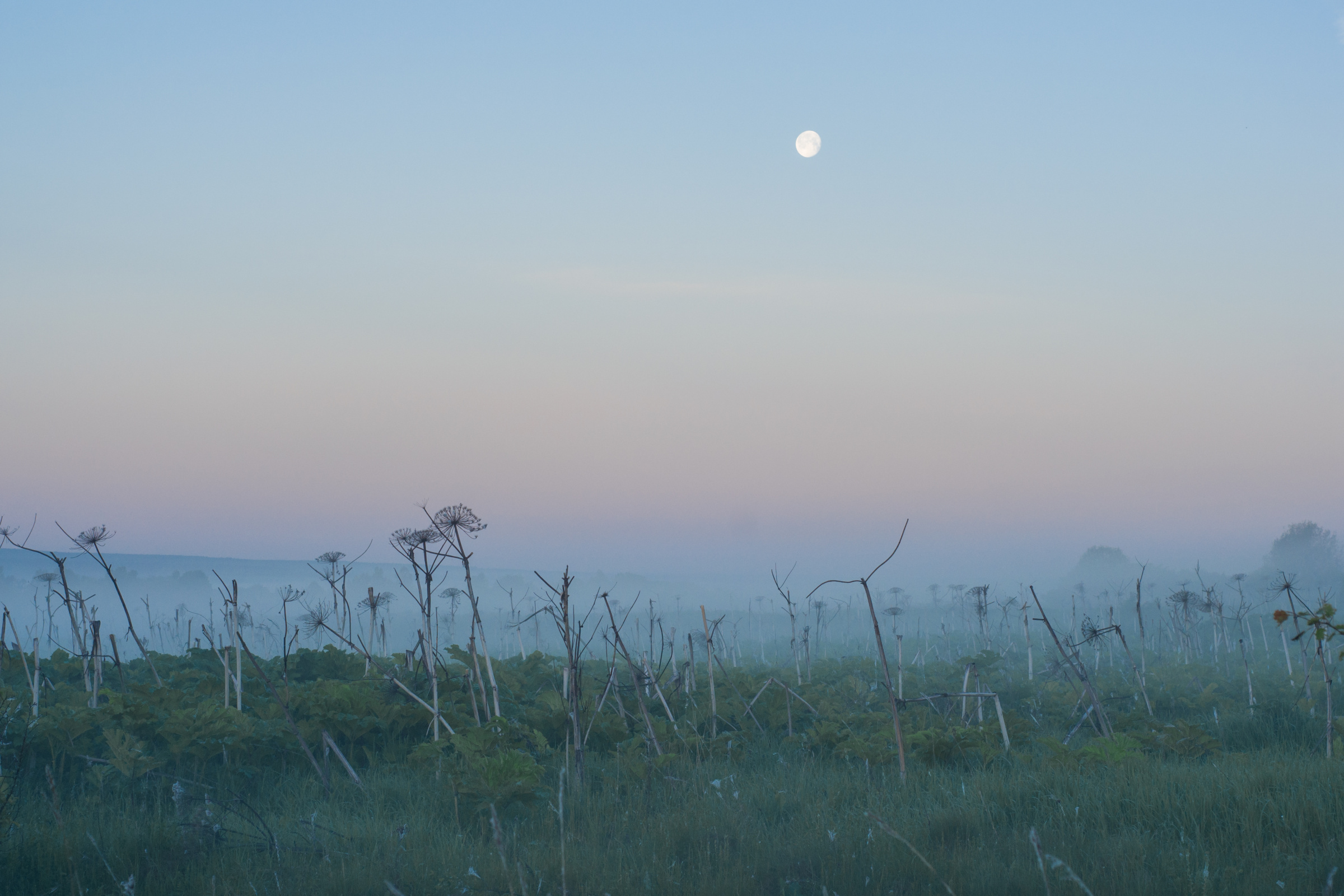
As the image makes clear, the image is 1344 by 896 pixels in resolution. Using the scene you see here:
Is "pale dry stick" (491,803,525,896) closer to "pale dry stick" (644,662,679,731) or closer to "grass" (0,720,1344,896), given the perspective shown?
"grass" (0,720,1344,896)

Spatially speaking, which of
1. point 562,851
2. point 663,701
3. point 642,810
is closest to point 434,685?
point 642,810

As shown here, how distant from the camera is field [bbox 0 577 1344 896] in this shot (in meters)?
5.16

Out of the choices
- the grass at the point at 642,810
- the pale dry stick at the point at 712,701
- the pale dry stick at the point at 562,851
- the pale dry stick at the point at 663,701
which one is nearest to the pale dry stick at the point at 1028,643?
the grass at the point at 642,810

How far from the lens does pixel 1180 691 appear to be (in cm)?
1736

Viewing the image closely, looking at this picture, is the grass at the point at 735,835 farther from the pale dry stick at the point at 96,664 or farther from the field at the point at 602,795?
the pale dry stick at the point at 96,664

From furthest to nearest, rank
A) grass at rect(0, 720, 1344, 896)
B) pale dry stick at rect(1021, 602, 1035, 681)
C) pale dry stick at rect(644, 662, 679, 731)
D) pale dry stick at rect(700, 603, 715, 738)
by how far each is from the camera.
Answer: pale dry stick at rect(1021, 602, 1035, 681) → pale dry stick at rect(700, 603, 715, 738) → pale dry stick at rect(644, 662, 679, 731) → grass at rect(0, 720, 1344, 896)

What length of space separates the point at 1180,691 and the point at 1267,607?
223 feet

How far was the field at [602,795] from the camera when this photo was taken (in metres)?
5.16

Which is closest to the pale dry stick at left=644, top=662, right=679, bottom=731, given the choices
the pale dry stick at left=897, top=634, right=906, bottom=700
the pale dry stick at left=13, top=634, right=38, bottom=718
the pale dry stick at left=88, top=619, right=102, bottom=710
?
the pale dry stick at left=897, top=634, right=906, bottom=700

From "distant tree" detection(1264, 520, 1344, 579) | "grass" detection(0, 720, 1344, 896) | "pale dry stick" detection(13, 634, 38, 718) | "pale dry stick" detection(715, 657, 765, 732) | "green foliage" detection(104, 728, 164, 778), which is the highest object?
"pale dry stick" detection(13, 634, 38, 718)

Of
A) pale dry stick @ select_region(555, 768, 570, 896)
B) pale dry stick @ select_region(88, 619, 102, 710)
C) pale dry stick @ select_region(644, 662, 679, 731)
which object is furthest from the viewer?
pale dry stick @ select_region(644, 662, 679, 731)

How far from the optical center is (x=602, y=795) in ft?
24.3

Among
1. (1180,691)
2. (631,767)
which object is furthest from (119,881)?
(1180,691)

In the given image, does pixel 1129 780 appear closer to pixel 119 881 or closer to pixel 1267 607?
pixel 119 881
